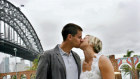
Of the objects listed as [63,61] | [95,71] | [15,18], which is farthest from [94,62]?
[15,18]

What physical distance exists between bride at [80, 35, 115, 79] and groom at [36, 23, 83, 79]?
0.32 m

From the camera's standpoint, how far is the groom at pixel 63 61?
2328 millimetres

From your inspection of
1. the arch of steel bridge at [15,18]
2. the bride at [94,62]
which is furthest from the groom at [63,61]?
the arch of steel bridge at [15,18]

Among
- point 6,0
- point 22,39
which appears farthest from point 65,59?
point 22,39

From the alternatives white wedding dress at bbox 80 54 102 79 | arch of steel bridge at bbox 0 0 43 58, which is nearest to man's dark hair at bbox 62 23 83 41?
white wedding dress at bbox 80 54 102 79

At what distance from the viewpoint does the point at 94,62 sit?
1.90 m

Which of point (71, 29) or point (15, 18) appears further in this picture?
point (15, 18)

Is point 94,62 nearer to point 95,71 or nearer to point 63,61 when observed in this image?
point 95,71

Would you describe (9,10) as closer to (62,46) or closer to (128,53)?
(128,53)

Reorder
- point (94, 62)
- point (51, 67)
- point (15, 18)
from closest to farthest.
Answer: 1. point (94, 62)
2. point (51, 67)
3. point (15, 18)

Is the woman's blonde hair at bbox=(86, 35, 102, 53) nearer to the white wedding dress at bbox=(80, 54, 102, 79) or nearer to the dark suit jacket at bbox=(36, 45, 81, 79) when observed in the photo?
the white wedding dress at bbox=(80, 54, 102, 79)

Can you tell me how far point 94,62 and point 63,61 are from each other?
1.87 ft

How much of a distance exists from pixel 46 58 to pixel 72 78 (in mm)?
326

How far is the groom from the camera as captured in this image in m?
2.33
